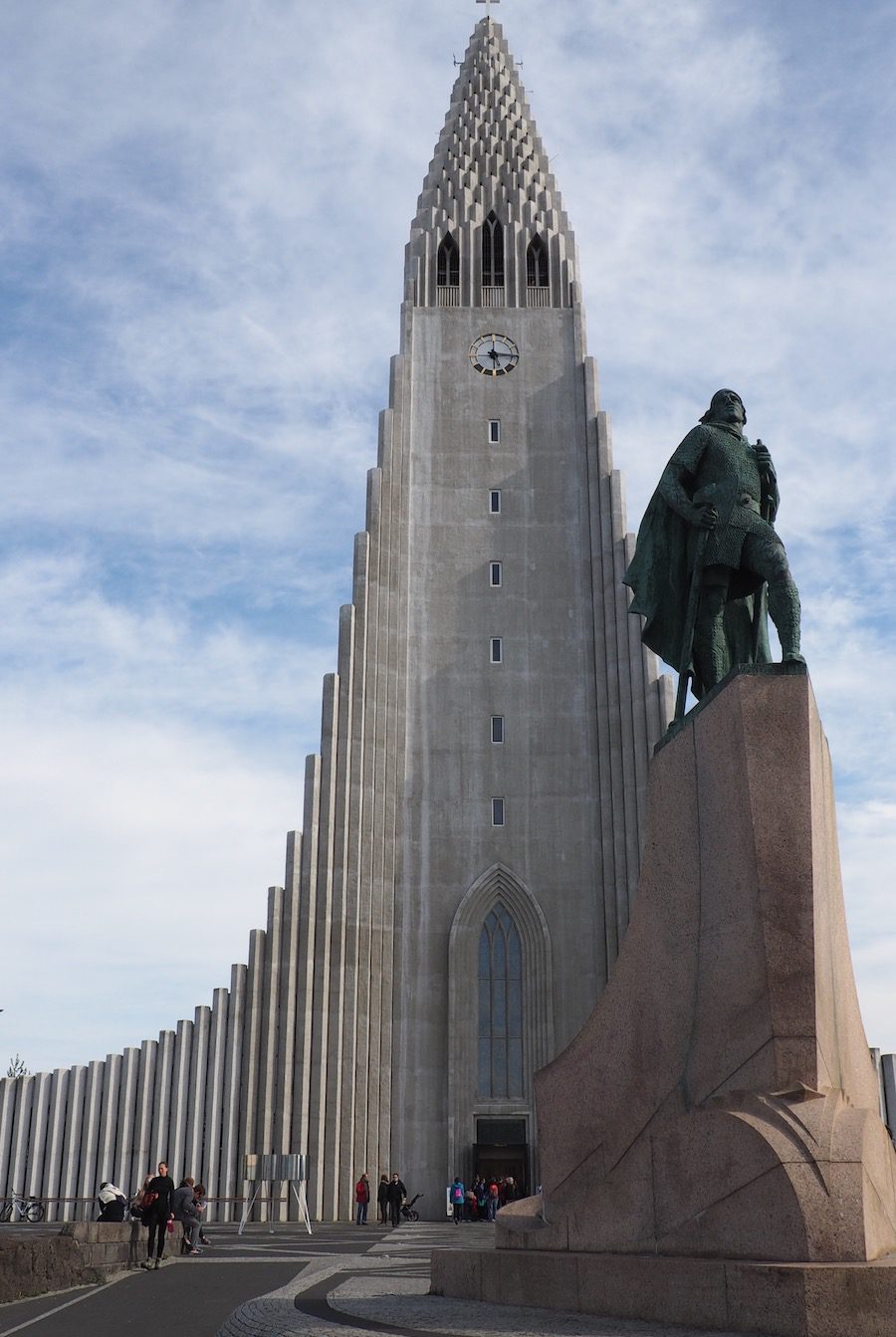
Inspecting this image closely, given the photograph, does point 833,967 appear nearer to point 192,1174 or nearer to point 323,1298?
point 323,1298

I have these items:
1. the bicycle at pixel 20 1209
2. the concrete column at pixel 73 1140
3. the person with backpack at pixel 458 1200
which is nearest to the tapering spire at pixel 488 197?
the concrete column at pixel 73 1140

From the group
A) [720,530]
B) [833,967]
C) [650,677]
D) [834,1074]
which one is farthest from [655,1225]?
[650,677]

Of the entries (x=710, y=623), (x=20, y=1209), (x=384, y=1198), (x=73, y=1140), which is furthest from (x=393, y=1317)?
(x=73, y=1140)

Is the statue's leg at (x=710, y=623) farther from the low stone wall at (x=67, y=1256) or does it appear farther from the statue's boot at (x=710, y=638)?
the low stone wall at (x=67, y=1256)

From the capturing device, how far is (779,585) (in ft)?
30.9

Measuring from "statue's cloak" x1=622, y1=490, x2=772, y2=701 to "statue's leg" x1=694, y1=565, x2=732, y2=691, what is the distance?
166 mm

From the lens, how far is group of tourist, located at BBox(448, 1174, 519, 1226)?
96.3 feet

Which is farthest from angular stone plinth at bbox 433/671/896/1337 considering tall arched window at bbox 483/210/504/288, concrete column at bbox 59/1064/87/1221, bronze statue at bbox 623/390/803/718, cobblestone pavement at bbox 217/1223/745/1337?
tall arched window at bbox 483/210/504/288

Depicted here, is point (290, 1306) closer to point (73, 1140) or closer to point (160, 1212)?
point (160, 1212)

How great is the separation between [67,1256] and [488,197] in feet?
120

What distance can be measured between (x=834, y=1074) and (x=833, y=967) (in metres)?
0.77

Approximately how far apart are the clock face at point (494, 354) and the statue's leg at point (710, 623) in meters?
30.4

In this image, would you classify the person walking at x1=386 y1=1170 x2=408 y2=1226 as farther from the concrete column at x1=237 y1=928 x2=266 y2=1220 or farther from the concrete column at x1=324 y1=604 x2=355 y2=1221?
the concrete column at x1=237 y1=928 x2=266 y2=1220

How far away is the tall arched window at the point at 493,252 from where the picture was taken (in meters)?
41.1
